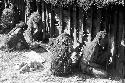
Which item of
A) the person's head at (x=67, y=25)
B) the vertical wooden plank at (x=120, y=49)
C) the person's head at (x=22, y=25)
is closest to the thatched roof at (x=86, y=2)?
the vertical wooden plank at (x=120, y=49)

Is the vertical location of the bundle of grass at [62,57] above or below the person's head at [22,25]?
below

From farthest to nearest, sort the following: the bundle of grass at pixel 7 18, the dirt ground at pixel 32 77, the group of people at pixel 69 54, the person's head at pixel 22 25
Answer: the bundle of grass at pixel 7 18 → the person's head at pixel 22 25 → the group of people at pixel 69 54 → the dirt ground at pixel 32 77

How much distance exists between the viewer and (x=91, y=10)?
962 centimetres

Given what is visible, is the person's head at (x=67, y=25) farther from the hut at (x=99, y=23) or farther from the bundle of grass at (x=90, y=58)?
the bundle of grass at (x=90, y=58)

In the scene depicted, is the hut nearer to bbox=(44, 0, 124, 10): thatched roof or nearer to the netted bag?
bbox=(44, 0, 124, 10): thatched roof

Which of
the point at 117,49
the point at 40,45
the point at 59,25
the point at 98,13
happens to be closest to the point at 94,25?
the point at 98,13

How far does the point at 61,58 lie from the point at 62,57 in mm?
48

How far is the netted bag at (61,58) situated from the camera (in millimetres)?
9414

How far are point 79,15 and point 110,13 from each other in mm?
1447

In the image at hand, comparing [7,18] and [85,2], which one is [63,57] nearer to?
[85,2]

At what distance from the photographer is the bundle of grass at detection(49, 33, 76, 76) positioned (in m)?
9.41

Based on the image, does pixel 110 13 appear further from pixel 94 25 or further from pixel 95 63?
pixel 95 63

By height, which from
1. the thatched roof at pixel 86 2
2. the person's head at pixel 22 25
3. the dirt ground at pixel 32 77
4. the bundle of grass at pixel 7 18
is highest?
the thatched roof at pixel 86 2

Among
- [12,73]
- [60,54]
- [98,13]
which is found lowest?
[12,73]
